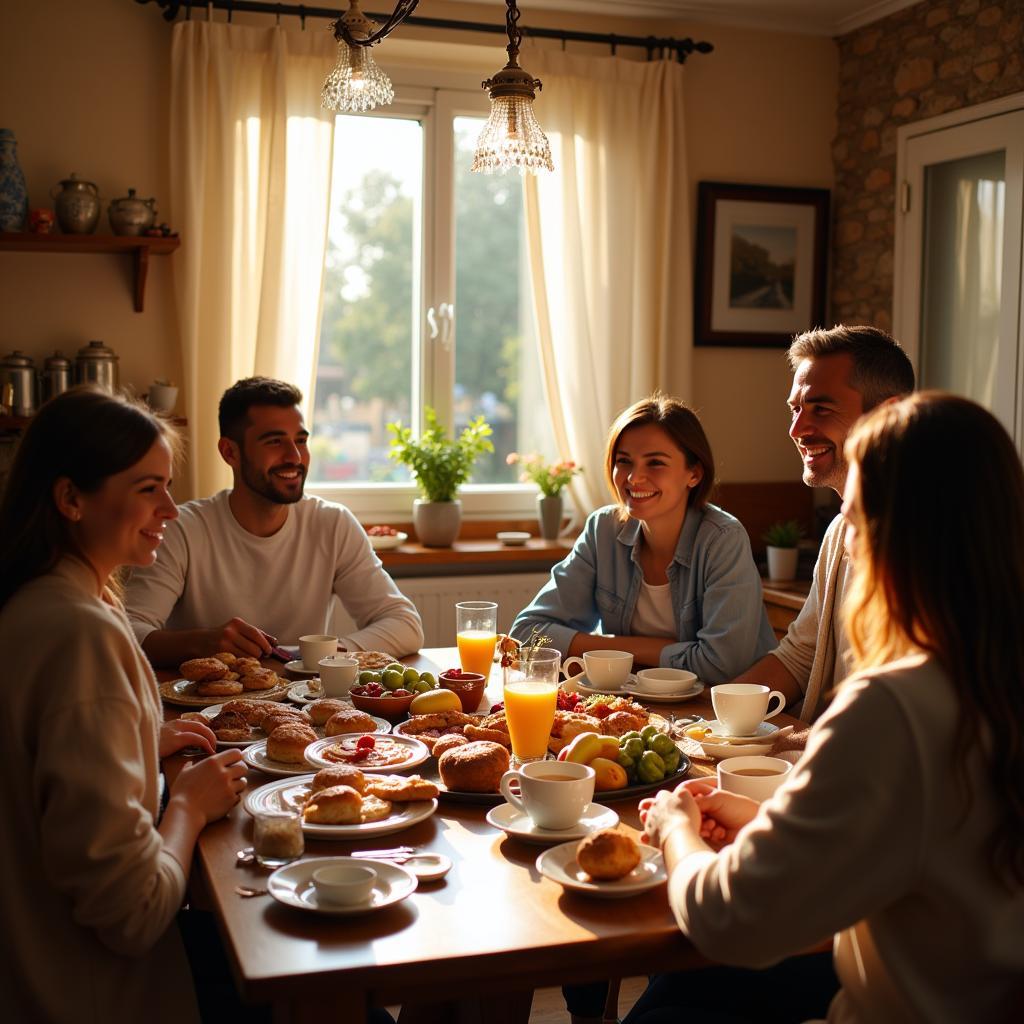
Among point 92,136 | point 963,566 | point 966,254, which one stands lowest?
point 963,566

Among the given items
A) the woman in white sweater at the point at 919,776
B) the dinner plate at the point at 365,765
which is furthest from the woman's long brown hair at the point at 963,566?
the dinner plate at the point at 365,765

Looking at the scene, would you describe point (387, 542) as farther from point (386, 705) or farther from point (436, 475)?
point (386, 705)

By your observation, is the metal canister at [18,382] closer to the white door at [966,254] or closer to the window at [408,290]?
the window at [408,290]

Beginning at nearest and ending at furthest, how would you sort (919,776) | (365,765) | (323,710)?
(919,776) < (365,765) < (323,710)

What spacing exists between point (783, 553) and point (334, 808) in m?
2.95

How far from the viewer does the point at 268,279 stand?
391cm

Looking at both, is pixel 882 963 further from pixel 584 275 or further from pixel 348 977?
pixel 584 275

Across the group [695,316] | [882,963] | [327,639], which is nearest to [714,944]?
[882,963]

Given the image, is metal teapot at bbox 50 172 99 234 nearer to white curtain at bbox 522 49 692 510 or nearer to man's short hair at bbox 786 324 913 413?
white curtain at bbox 522 49 692 510

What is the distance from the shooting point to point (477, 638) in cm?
227

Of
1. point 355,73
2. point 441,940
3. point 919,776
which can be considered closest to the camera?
point 919,776

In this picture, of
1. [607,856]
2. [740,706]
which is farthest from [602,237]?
[607,856]

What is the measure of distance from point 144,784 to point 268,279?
9.45 feet

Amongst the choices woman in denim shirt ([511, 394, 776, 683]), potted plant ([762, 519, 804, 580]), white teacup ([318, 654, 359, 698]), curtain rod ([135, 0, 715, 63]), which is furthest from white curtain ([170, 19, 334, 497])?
white teacup ([318, 654, 359, 698])
